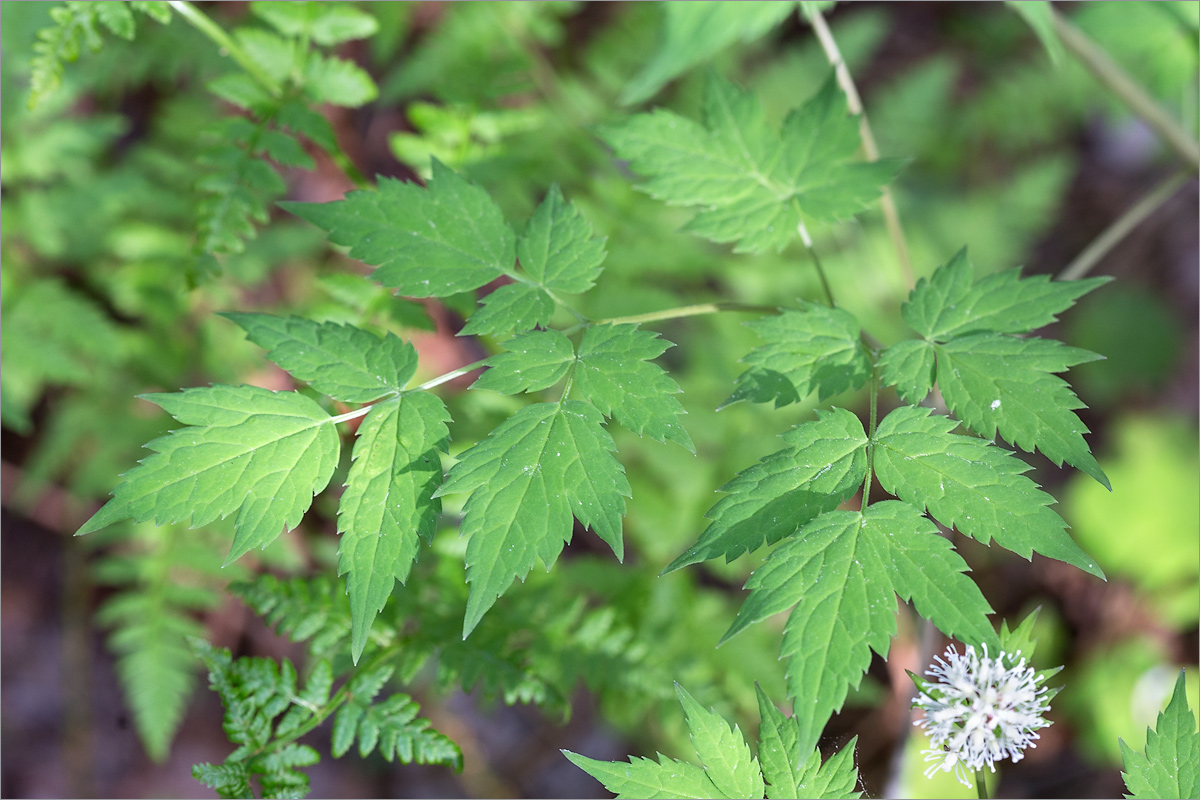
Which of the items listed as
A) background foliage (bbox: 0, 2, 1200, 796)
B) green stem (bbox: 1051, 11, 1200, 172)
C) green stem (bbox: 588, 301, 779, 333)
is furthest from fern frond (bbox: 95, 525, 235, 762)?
green stem (bbox: 1051, 11, 1200, 172)

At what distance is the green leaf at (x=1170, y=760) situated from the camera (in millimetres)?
1397

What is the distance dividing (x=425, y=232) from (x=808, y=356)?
0.85 metres

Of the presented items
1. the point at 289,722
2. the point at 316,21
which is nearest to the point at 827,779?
the point at 289,722

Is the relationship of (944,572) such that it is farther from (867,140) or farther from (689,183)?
(867,140)

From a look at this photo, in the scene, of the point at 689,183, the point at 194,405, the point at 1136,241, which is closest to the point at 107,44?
the point at 194,405

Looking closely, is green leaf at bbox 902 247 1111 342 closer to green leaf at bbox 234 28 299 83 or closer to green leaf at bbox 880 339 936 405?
green leaf at bbox 880 339 936 405

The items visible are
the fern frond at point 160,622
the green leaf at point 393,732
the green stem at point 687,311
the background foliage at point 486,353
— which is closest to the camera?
the green leaf at point 393,732

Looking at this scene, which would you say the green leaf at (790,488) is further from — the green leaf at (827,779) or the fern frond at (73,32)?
the fern frond at (73,32)

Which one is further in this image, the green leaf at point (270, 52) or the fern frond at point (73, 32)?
the green leaf at point (270, 52)

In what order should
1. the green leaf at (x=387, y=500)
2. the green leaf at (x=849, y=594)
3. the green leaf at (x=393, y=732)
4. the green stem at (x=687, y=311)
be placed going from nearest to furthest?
the green leaf at (x=849, y=594)
the green leaf at (x=387, y=500)
the green leaf at (x=393, y=732)
the green stem at (x=687, y=311)

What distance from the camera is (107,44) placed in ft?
9.62

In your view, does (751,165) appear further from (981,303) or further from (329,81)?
(329,81)

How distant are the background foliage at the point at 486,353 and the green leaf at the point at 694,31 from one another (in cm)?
32

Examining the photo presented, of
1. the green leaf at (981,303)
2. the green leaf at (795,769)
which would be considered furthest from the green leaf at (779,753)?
the green leaf at (981,303)
